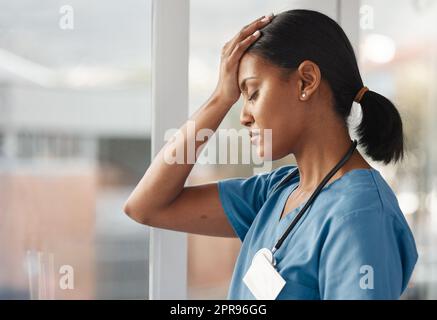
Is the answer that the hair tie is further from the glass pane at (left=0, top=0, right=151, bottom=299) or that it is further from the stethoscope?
the glass pane at (left=0, top=0, right=151, bottom=299)

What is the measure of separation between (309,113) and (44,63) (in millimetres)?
720

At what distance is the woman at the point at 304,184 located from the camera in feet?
3.17

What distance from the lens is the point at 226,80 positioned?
1.22 metres

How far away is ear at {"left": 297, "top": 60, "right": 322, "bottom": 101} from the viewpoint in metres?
1.09

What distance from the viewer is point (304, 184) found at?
1183 millimetres

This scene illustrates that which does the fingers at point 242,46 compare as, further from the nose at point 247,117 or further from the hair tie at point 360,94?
the hair tie at point 360,94

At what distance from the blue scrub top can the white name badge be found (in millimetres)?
13

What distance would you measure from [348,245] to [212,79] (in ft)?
2.40

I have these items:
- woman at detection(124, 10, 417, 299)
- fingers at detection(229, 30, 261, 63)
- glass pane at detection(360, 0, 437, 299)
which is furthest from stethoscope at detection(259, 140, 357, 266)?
glass pane at detection(360, 0, 437, 299)

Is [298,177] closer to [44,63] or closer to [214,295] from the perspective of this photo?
[214,295]

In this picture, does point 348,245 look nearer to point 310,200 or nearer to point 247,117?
point 310,200

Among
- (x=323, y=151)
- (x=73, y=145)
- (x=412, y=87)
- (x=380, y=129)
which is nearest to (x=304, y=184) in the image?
(x=323, y=151)
